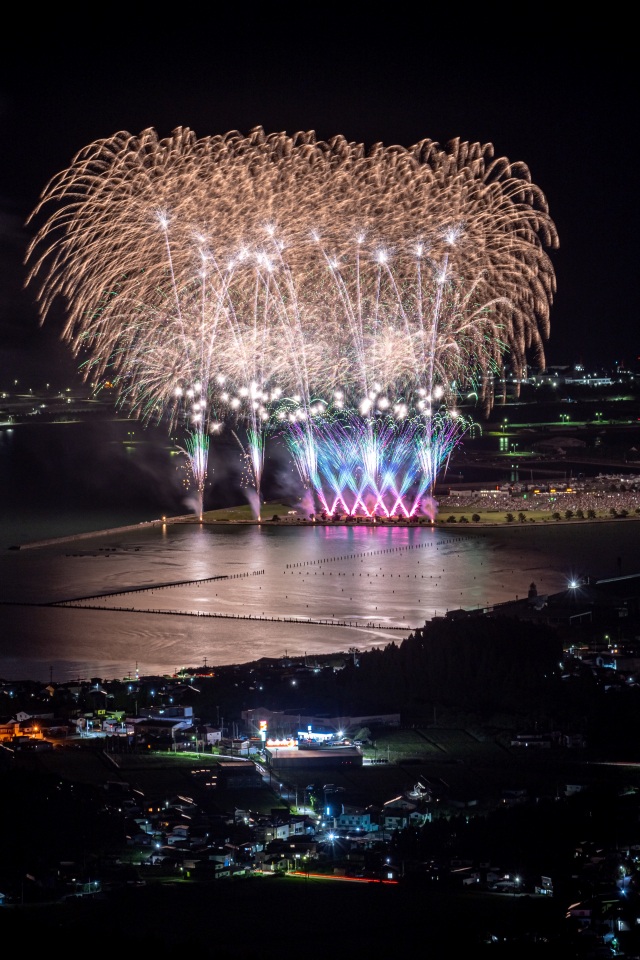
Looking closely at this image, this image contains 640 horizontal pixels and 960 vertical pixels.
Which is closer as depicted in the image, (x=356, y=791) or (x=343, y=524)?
(x=356, y=791)

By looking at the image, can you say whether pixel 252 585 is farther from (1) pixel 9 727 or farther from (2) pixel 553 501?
(2) pixel 553 501

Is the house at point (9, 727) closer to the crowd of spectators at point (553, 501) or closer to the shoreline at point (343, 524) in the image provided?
the shoreline at point (343, 524)

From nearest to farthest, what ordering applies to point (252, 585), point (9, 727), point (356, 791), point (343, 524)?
point (356, 791) → point (9, 727) → point (252, 585) → point (343, 524)

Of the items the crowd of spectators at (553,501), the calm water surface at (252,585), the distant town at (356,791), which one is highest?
the crowd of spectators at (553,501)

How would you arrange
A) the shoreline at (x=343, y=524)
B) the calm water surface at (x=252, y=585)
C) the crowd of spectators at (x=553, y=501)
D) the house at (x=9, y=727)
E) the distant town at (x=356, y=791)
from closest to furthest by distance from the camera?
the distant town at (x=356, y=791) < the house at (x=9, y=727) < the calm water surface at (x=252, y=585) < the shoreline at (x=343, y=524) < the crowd of spectators at (x=553, y=501)

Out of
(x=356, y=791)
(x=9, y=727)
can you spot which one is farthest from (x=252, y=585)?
(x=356, y=791)

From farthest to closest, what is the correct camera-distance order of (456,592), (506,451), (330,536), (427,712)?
(506,451), (330,536), (456,592), (427,712)

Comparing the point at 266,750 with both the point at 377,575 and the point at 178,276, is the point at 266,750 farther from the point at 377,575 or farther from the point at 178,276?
the point at 178,276

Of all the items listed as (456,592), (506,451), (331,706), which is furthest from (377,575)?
(506,451)

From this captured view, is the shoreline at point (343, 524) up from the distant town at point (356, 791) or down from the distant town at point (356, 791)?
up

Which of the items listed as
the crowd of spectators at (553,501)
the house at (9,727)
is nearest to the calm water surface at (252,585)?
the crowd of spectators at (553,501)

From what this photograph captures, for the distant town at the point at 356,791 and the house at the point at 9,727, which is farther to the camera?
the house at the point at 9,727
